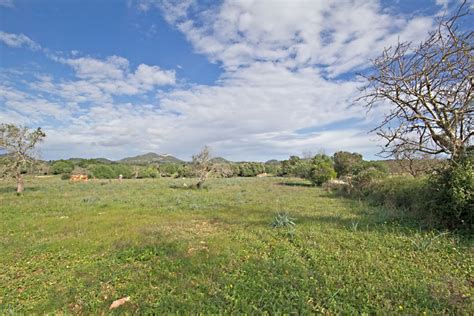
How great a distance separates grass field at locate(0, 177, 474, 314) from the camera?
4.04 m

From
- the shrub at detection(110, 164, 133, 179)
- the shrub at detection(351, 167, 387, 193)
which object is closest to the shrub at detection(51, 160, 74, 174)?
the shrub at detection(110, 164, 133, 179)

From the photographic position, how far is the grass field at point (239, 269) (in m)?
4.04

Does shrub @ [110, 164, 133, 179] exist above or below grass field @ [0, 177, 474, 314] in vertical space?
above

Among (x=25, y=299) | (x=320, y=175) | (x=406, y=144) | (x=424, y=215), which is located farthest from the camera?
(x=320, y=175)

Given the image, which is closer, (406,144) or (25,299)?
(25,299)

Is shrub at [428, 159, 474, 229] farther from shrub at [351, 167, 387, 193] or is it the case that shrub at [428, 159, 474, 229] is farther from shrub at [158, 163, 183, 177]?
shrub at [158, 163, 183, 177]

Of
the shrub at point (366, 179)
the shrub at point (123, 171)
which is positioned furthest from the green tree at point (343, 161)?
the shrub at point (123, 171)

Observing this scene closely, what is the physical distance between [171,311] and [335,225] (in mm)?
6820

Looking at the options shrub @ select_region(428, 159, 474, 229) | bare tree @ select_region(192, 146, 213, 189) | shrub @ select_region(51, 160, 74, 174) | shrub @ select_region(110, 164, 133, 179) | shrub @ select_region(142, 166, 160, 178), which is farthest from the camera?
shrub @ select_region(142, 166, 160, 178)

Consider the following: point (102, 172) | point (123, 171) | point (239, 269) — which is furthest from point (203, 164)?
point (123, 171)

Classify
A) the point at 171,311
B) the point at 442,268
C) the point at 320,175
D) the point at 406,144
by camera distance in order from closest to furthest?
1. the point at 171,311
2. the point at 442,268
3. the point at 406,144
4. the point at 320,175

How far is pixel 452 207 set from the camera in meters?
7.18

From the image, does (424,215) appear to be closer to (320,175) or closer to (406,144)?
(406,144)

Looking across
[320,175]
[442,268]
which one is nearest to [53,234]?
[442,268]
